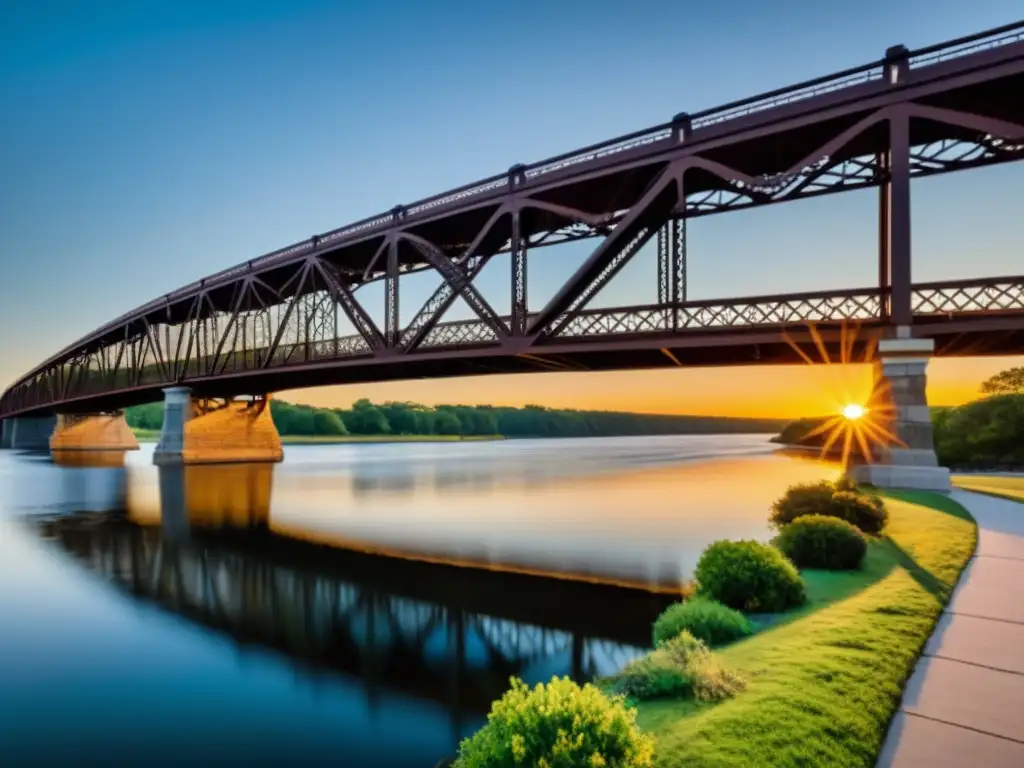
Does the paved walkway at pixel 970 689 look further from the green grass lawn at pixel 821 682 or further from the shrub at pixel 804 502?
the shrub at pixel 804 502

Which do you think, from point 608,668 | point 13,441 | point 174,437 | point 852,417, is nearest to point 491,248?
point 852,417

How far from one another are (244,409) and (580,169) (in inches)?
2050

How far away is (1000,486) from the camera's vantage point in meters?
26.4

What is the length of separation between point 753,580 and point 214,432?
65.5 m

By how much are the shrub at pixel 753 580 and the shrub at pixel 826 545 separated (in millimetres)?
2356

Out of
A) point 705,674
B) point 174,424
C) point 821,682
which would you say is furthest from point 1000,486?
point 174,424

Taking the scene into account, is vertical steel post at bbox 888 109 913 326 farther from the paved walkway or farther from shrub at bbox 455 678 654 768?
shrub at bbox 455 678 654 768

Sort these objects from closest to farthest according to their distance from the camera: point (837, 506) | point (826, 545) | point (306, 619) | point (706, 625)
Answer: point (706, 625)
point (826, 545)
point (306, 619)
point (837, 506)

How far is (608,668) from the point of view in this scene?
32.8 feet

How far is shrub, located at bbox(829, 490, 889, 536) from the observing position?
49.3ft

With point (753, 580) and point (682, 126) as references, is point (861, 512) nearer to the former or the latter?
point (753, 580)

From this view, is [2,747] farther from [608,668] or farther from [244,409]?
[244,409]

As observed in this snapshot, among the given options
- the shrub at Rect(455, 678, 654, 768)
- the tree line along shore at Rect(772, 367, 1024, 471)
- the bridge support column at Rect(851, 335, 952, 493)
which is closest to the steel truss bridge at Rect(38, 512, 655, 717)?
the shrub at Rect(455, 678, 654, 768)

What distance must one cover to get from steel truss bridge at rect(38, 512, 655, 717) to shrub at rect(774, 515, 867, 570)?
296cm
